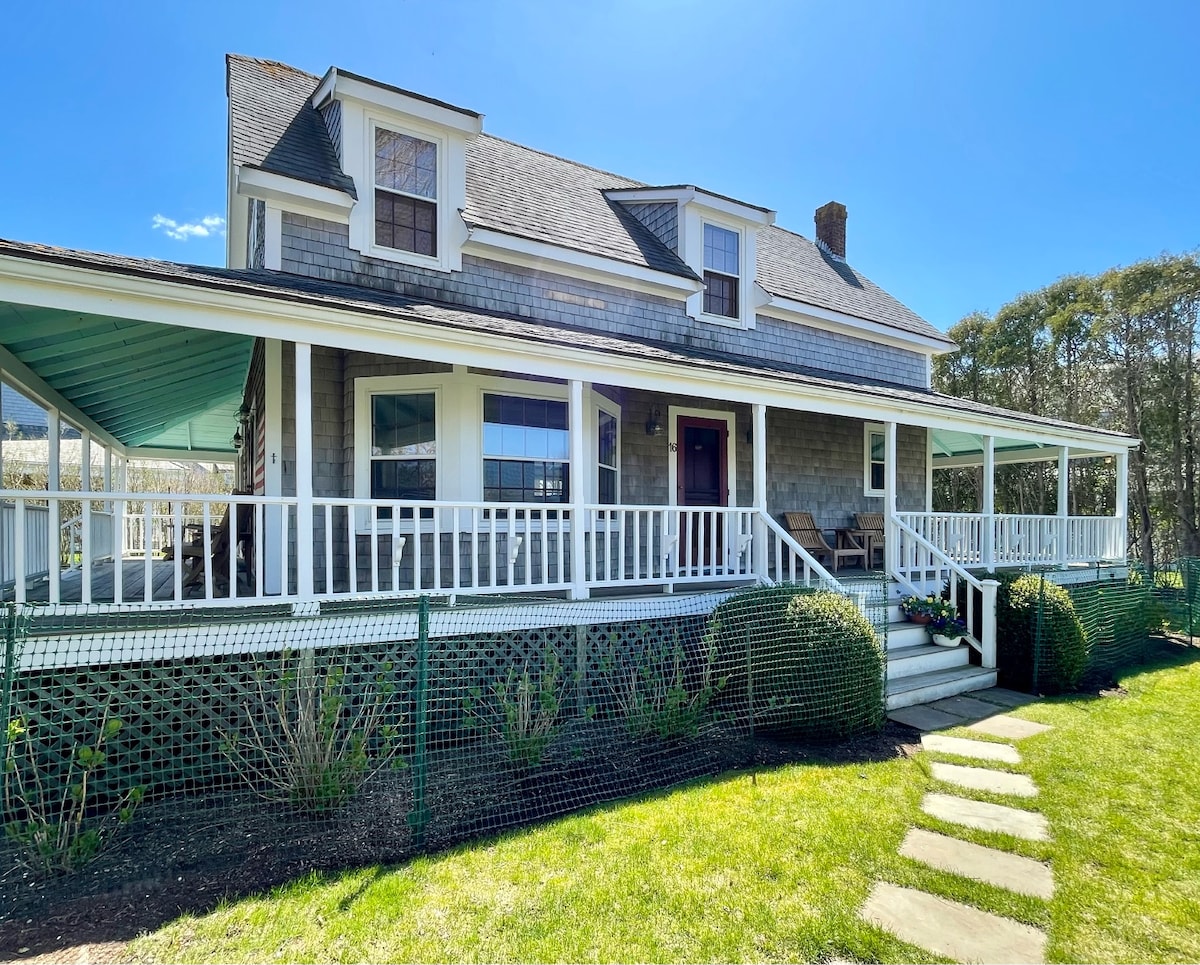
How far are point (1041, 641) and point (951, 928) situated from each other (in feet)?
18.7

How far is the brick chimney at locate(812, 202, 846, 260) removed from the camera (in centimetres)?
1523

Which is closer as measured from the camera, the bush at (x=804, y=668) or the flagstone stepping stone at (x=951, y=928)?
the flagstone stepping stone at (x=951, y=928)

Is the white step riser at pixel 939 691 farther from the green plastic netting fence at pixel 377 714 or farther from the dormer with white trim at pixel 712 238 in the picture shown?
the dormer with white trim at pixel 712 238

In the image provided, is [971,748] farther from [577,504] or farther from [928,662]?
[577,504]

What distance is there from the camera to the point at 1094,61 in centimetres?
1162

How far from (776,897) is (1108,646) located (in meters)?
8.35

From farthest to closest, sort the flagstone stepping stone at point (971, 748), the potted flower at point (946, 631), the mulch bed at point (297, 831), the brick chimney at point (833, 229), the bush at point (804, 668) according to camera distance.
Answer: the brick chimney at point (833, 229) → the potted flower at point (946, 631) → the bush at point (804, 668) → the flagstone stepping stone at point (971, 748) → the mulch bed at point (297, 831)

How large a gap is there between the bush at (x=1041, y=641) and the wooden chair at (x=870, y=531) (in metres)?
3.06

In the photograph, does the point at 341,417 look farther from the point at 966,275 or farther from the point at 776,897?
the point at 966,275

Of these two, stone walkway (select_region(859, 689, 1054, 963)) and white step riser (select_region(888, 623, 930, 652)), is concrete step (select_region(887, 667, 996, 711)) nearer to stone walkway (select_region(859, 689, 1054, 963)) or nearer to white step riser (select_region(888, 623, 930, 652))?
white step riser (select_region(888, 623, 930, 652))

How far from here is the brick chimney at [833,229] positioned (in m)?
15.2

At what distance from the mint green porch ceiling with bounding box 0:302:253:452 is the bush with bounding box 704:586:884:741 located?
6080mm

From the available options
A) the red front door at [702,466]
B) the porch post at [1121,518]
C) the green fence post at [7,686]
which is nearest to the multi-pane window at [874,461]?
the red front door at [702,466]

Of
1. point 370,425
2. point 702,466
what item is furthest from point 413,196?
point 702,466
